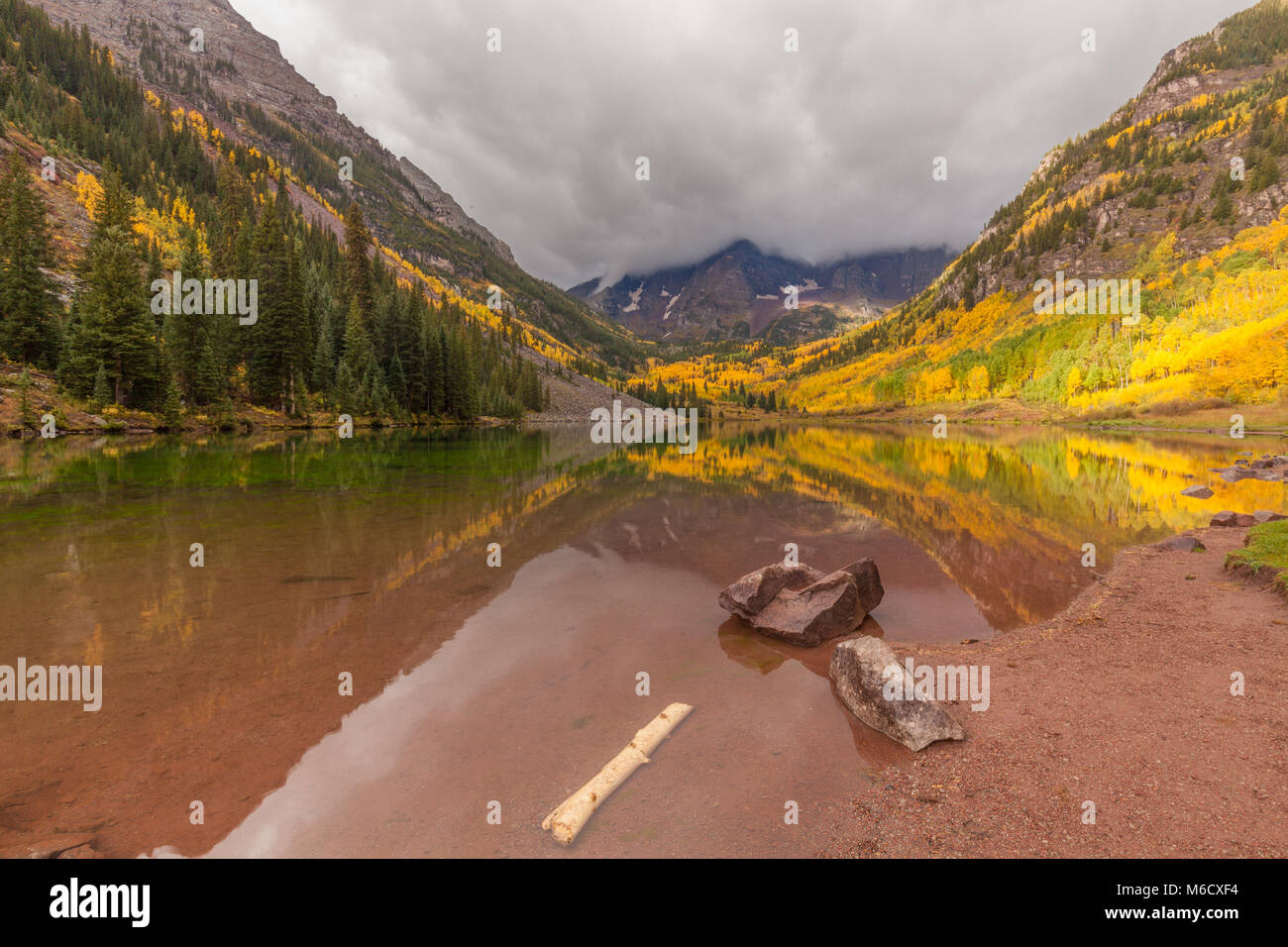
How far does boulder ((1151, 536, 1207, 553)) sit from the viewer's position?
15.6 metres

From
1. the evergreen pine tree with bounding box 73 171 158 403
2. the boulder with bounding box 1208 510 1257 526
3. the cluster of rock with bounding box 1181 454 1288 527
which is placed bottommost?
the boulder with bounding box 1208 510 1257 526

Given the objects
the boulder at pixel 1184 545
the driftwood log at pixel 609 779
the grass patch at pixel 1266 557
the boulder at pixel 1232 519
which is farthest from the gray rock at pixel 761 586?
the boulder at pixel 1232 519

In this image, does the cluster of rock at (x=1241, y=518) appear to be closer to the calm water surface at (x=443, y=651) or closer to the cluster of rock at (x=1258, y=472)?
the calm water surface at (x=443, y=651)

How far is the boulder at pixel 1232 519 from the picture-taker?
18.5m

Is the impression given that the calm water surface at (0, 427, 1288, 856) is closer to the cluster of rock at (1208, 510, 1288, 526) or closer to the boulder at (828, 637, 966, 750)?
the boulder at (828, 637, 966, 750)

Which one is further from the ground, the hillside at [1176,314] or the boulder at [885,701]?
the hillside at [1176,314]

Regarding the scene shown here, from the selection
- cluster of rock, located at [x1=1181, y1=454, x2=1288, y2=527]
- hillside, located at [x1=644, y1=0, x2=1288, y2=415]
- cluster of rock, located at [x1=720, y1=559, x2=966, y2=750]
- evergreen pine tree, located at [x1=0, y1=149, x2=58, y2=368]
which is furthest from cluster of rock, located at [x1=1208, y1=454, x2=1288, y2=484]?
evergreen pine tree, located at [x1=0, y1=149, x2=58, y2=368]

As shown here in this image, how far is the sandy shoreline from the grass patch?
1.36 m

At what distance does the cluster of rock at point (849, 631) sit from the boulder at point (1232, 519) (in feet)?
55.1

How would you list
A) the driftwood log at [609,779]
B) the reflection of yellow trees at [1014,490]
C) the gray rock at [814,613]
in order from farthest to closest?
1. the reflection of yellow trees at [1014,490]
2. the gray rock at [814,613]
3. the driftwood log at [609,779]

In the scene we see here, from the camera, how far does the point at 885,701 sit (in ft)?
23.7

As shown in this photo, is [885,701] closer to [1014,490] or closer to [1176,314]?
[1014,490]

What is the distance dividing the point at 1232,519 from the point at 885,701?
70.8 feet

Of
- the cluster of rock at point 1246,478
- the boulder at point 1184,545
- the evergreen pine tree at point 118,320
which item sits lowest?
the boulder at point 1184,545
